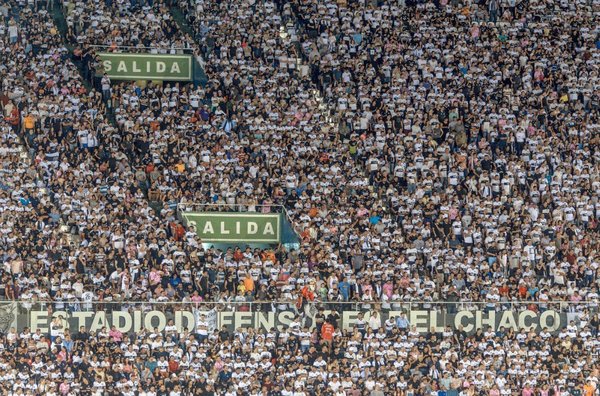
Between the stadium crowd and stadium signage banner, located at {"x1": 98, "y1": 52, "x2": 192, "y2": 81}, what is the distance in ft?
1.38

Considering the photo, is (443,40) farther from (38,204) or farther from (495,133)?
(38,204)

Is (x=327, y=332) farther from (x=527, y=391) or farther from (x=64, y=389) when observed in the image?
(x=64, y=389)

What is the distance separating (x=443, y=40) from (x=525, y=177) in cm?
694

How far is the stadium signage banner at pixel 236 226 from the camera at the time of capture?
53188mm

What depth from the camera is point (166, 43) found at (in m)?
59.0

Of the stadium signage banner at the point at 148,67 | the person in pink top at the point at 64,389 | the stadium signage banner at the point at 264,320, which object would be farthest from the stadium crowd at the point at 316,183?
the stadium signage banner at the point at 148,67

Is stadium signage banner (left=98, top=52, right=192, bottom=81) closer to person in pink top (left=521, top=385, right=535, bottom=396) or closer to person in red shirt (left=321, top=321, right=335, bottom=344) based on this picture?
person in red shirt (left=321, top=321, right=335, bottom=344)

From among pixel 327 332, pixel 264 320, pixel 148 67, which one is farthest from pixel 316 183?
pixel 148 67

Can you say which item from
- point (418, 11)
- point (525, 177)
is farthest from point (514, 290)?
point (418, 11)

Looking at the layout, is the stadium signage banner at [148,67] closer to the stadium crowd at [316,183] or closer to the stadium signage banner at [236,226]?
the stadium crowd at [316,183]

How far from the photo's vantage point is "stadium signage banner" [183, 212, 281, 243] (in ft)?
174

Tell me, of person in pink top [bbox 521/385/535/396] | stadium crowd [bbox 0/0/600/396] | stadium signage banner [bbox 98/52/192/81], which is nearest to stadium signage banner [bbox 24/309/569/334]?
stadium crowd [bbox 0/0/600/396]

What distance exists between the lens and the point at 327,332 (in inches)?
1866

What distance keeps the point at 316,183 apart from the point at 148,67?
8.12 meters
